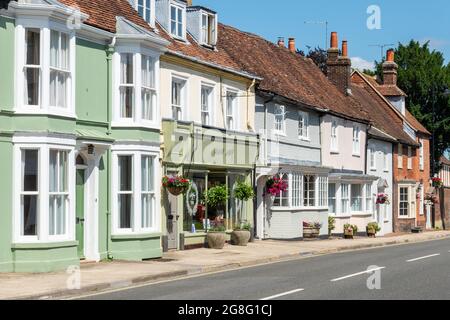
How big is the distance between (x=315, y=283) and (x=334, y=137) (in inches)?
968

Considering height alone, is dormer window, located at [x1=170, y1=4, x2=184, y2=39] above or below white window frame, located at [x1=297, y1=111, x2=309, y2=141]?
above

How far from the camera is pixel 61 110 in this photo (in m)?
21.0

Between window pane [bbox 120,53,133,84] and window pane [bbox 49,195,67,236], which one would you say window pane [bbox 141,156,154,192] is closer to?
window pane [bbox 120,53,133,84]

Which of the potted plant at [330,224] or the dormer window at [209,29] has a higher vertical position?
the dormer window at [209,29]

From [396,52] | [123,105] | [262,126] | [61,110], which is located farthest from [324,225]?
[396,52]

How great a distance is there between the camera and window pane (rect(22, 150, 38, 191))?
2044 centimetres

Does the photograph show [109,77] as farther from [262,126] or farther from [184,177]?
[262,126]

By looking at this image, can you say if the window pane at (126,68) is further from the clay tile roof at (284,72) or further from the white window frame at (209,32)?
the clay tile roof at (284,72)

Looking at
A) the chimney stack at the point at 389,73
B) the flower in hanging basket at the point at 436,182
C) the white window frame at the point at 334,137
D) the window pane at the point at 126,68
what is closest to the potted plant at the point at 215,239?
the window pane at the point at 126,68

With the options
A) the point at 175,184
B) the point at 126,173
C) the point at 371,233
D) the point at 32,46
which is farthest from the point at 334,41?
the point at 32,46

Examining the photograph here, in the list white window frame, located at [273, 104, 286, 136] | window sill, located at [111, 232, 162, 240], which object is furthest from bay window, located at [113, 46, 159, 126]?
white window frame, located at [273, 104, 286, 136]

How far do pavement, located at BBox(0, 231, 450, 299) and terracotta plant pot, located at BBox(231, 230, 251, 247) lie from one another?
0.34 meters

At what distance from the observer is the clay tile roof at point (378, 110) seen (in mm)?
51250

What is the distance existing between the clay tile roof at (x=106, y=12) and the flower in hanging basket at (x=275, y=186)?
9.70 m
